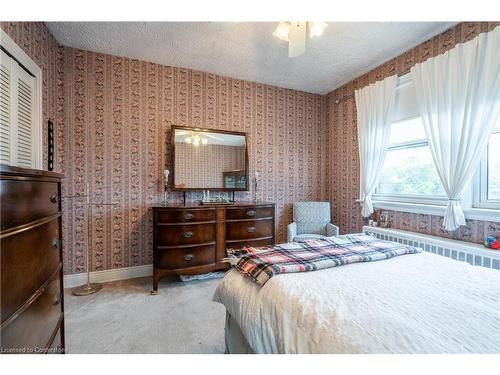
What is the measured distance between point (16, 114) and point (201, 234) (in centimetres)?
→ 195

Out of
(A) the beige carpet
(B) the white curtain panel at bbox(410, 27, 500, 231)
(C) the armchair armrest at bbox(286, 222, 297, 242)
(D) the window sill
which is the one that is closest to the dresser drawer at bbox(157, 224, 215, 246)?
(A) the beige carpet

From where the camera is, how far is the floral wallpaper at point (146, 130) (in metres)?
2.64

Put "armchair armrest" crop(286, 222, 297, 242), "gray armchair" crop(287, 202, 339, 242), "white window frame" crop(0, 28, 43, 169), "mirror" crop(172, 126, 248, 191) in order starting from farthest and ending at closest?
"gray armchair" crop(287, 202, 339, 242) < "armchair armrest" crop(286, 222, 297, 242) < "mirror" crop(172, 126, 248, 191) < "white window frame" crop(0, 28, 43, 169)

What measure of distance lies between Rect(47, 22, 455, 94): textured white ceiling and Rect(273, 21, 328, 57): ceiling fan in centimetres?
53

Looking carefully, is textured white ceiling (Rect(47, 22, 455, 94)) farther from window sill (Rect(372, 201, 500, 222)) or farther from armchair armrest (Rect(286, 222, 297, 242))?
armchair armrest (Rect(286, 222, 297, 242))

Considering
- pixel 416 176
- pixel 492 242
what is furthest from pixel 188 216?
pixel 492 242

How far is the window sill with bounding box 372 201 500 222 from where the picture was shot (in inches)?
79.0

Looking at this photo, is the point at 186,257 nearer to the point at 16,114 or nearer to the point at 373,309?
the point at 16,114

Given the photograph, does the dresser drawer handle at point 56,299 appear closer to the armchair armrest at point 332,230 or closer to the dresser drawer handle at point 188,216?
the dresser drawer handle at point 188,216

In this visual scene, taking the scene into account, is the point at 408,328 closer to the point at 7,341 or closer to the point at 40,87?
the point at 7,341

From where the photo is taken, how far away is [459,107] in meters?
2.16

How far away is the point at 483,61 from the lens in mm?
1996

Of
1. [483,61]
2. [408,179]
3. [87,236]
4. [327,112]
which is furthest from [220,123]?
[483,61]

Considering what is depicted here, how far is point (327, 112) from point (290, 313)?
3767 millimetres
